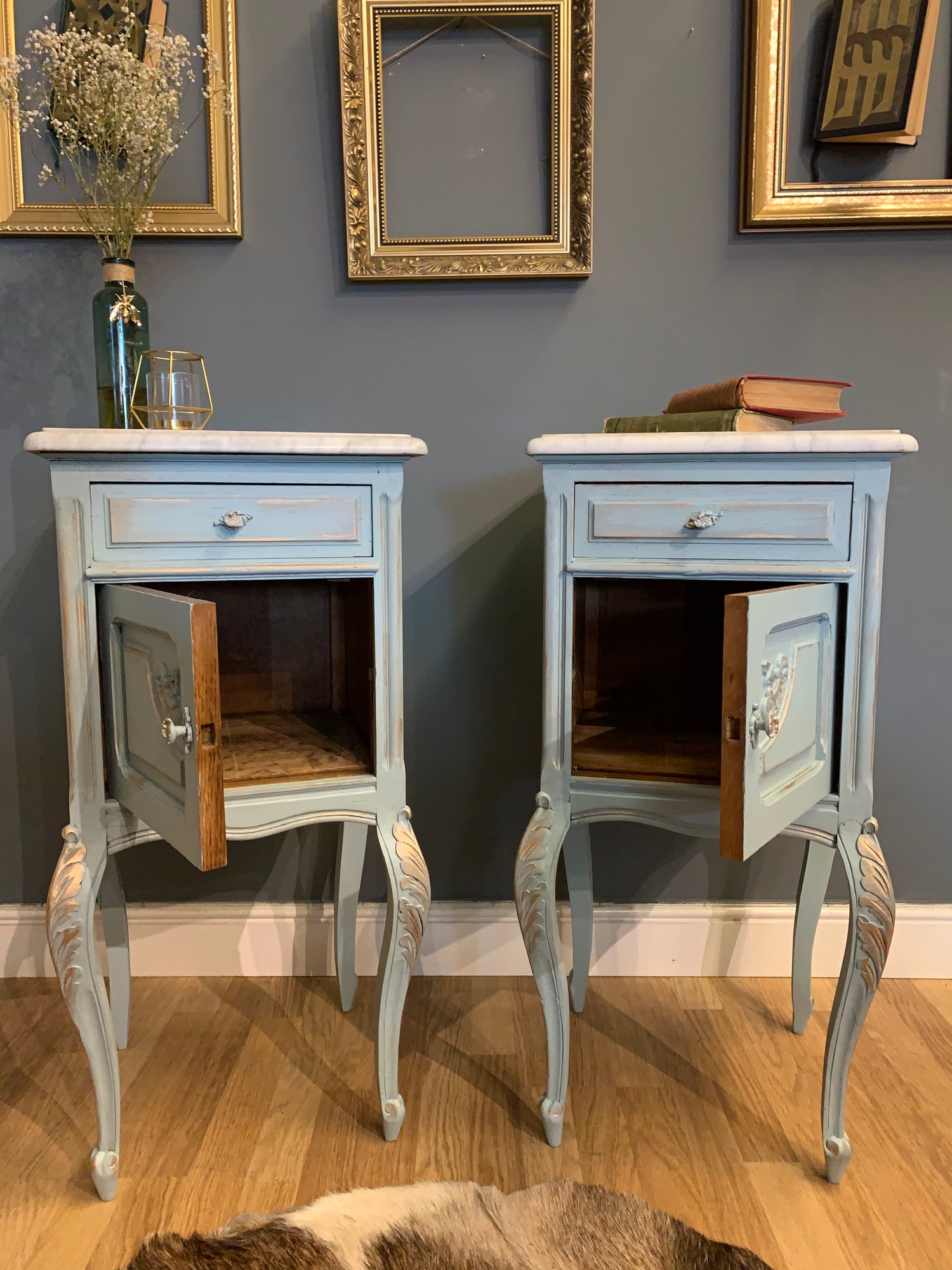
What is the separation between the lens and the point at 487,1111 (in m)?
1.40

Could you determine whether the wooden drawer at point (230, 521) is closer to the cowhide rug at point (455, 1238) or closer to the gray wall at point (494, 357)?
the gray wall at point (494, 357)

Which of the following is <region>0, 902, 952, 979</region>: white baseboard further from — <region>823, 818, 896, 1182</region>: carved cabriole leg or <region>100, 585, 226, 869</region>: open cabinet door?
<region>100, 585, 226, 869</region>: open cabinet door

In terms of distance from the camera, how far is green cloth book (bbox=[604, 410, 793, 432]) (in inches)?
48.5

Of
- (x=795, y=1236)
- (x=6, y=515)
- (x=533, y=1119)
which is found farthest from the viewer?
(x=6, y=515)

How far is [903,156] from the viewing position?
5.29 feet

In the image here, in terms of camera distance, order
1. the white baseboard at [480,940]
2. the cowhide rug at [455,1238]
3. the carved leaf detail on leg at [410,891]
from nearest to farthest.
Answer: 1. the cowhide rug at [455,1238]
2. the carved leaf detail on leg at [410,891]
3. the white baseboard at [480,940]

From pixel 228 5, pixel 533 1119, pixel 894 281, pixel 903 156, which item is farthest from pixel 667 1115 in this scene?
pixel 228 5

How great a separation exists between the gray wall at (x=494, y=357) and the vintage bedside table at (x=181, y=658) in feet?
1.43

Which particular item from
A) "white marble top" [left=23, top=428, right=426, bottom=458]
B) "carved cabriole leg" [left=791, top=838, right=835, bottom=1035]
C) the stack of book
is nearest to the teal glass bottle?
"white marble top" [left=23, top=428, right=426, bottom=458]

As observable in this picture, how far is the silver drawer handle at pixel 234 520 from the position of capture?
1207 millimetres

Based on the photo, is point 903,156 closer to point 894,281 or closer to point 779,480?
point 894,281

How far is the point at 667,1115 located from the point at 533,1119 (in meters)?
0.21

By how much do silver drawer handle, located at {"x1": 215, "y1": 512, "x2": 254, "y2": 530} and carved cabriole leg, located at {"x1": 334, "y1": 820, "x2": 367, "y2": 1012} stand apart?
0.66 meters

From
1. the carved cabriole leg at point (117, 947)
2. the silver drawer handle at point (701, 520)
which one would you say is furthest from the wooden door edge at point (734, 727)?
the carved cabriole leg at point (117, 947)
